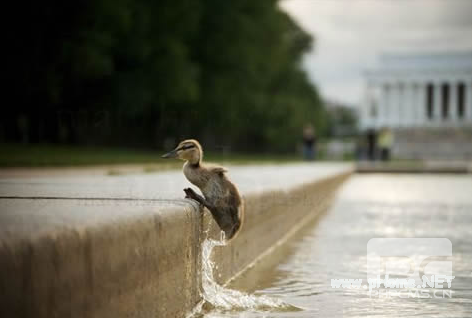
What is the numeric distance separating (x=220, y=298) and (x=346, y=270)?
1628 mm

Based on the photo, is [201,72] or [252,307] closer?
[252,307]

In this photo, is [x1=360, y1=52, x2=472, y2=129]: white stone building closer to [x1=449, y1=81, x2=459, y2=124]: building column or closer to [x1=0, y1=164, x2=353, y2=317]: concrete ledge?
[x1=449, y1=81, x2=459, y2=124]: building column

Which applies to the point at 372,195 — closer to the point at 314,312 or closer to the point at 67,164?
the point at 67,164

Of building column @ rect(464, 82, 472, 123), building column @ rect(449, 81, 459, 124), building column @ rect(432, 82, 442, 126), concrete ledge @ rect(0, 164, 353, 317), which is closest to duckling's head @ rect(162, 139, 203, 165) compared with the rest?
concrete ledge @ rect(0, 164, 353, 317)

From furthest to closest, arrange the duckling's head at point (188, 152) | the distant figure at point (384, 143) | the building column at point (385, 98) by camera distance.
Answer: the building column at point (385, 98) → the distant figure at point (384, 143) → the duckling's head at point (188, 152)

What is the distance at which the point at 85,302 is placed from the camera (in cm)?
296

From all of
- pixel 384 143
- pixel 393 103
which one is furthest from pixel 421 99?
pixel 384 143

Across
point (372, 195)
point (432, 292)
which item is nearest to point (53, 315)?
point (432, 292)

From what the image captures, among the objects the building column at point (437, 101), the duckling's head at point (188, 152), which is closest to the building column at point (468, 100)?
the building column at point (437, 101)

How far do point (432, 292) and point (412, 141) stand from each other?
75.7m

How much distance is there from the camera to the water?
4.94 m

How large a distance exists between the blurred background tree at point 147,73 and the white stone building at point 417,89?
4398 centimetres

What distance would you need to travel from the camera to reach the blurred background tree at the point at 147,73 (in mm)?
29797

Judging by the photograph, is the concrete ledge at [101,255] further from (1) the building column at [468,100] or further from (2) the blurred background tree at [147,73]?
(1) the building column at [468,100]
